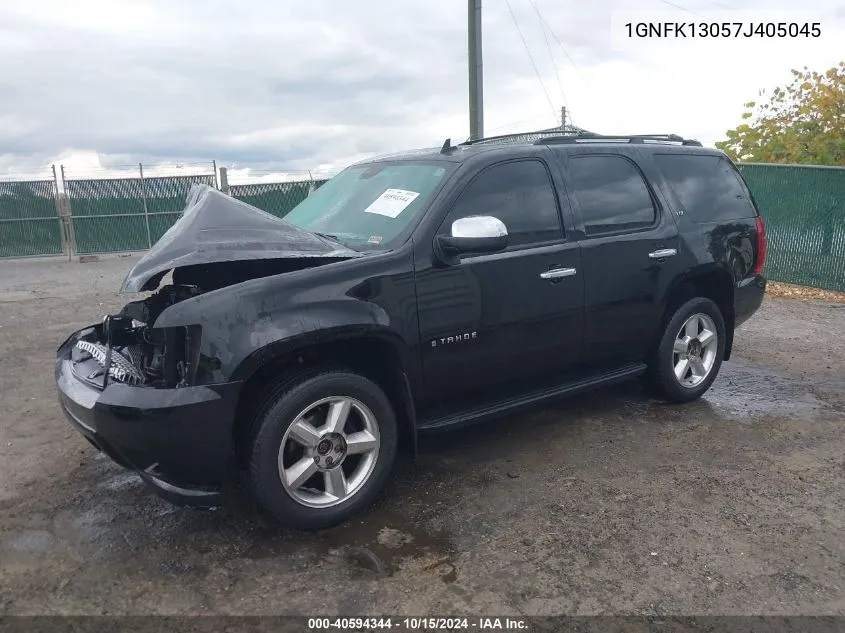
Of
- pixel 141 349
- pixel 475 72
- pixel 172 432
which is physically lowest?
pixel 172 432

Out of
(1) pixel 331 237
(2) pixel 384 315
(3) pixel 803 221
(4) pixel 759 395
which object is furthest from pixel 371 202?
(3) pixel 803 221

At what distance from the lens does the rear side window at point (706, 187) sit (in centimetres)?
483

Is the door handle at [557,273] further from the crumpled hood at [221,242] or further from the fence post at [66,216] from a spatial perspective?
the fence post at [66,216]

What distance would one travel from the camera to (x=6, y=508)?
11.9ft

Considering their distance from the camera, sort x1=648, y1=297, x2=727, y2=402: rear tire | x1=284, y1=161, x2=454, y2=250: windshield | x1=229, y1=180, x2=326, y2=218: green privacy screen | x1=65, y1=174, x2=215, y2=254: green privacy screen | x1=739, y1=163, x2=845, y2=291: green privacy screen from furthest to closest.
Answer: x1=229, y1=180, x2=326, y2=218: green privacy screen → x1=65, y1=174, x2=215, y2=254: green privacy screen → x1=739, y1=163, x2=845, y2=291: green privacy screen → x1=648, y1=297, x2=727, y2=402: rear tire → x1=284, y1=161, x2=454, y2=250: windshield

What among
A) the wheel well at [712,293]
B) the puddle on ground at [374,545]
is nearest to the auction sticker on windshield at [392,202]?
the puddle on ground at [374,545]

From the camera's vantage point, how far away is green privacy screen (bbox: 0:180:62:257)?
15.0 metres

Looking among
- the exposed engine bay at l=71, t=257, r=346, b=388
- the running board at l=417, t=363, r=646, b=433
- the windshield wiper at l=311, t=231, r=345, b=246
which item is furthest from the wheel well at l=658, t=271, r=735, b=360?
the exposed engine bay at l=71, t=257, r=346, b=388

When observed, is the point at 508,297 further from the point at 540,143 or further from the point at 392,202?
the point at 540,143

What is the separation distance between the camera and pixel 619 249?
432 centimetres

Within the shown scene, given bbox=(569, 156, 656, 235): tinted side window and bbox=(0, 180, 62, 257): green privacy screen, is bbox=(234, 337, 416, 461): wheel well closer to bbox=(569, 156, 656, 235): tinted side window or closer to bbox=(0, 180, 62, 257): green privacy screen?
bbox=(569, 156, 656, 235): tinted side window

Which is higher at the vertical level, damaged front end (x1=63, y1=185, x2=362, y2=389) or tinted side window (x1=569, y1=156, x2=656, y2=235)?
tinted side window (x1=569, y1=156, x2=656, y2=235)

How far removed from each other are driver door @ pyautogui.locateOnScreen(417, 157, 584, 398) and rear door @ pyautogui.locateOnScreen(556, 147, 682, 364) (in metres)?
0.15

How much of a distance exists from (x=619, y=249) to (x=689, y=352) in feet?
3.87
